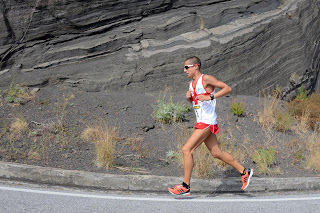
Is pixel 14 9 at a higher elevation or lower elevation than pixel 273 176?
higher

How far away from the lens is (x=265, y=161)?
25.1ft

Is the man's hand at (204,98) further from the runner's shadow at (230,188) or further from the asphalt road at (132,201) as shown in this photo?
the runner's shadow at (230,188)

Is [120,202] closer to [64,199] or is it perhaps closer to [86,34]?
[64,199]

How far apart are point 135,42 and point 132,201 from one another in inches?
268

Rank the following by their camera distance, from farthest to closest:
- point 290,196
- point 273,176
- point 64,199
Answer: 1. point 273,176
2. point 290,196
3. point 64,199

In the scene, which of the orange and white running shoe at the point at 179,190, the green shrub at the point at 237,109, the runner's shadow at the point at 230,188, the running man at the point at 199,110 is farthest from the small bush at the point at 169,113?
the orange and white running shoe at the point at 179,190

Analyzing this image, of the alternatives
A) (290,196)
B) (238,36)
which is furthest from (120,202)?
(238,36)

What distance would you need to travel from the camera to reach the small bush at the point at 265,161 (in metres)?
7.42

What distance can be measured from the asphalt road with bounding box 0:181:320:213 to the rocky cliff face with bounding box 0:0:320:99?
5.54m

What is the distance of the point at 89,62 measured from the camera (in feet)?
38.0

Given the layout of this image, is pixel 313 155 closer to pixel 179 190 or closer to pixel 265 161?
pixel 265 161

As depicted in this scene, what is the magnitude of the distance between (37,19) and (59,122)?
3817 mm

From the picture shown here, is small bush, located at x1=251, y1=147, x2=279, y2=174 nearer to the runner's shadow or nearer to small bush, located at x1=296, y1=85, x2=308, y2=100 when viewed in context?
the runner's shadow

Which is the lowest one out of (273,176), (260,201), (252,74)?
(252,74)
